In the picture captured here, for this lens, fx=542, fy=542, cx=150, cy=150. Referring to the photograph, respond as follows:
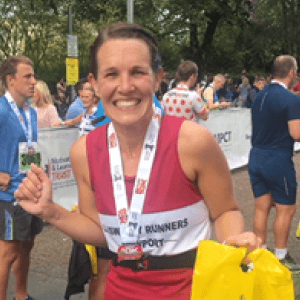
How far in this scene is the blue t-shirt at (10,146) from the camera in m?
4.25

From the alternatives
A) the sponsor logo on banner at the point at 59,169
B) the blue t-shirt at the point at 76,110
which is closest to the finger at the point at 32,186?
the sponsor logo on banner at the point at 59,169

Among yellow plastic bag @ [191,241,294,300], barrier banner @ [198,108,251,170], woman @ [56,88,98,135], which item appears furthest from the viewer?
barrier banner @ [198,108,251,170]

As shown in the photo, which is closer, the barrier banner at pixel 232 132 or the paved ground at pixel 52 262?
the paved ground at pixel 52 262

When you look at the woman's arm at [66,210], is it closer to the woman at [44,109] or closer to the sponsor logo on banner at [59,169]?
the sponsor logo on banner at [59,169]

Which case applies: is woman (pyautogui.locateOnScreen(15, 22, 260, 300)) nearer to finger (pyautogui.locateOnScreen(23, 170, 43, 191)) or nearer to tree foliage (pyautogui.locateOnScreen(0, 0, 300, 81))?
finger (pyautogui.locateOnScreen(23, 170, 43, 191))

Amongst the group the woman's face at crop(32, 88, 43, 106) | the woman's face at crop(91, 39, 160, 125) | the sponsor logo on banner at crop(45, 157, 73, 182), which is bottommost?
the sponsor logo on banner at crop(45, 157, 73, 182)

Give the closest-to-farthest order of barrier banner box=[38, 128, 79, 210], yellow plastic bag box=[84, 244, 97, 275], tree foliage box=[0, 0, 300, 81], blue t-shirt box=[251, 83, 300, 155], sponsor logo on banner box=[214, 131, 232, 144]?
yellow plastic bag box=[84, 244, 97, 275], blue t-shirt box=[251, 83, 300, 155], barrier banner box=[38, 128, 79, 210], sponsor logo on banner box=[214, 131, 232, 144], tree foliage box=[0, 0, 300, 81]

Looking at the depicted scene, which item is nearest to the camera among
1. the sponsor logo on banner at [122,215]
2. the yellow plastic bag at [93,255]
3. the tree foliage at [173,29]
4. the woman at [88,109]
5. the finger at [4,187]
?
the sponsor logo on banner at [122,215]

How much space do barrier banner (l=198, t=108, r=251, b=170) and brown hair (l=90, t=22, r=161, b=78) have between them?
8024mm

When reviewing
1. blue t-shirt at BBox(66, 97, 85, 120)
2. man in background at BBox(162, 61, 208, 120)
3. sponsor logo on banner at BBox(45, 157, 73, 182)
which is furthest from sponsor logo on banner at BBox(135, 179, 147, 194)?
blue t-shirt at BBox(66, 97, 85, 120)

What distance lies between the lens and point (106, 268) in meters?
3.92

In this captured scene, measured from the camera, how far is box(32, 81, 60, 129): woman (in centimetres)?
739

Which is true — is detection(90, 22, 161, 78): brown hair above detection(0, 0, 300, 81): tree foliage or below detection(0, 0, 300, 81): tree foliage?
below

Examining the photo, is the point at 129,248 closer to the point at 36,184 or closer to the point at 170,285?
the point at 170,285
